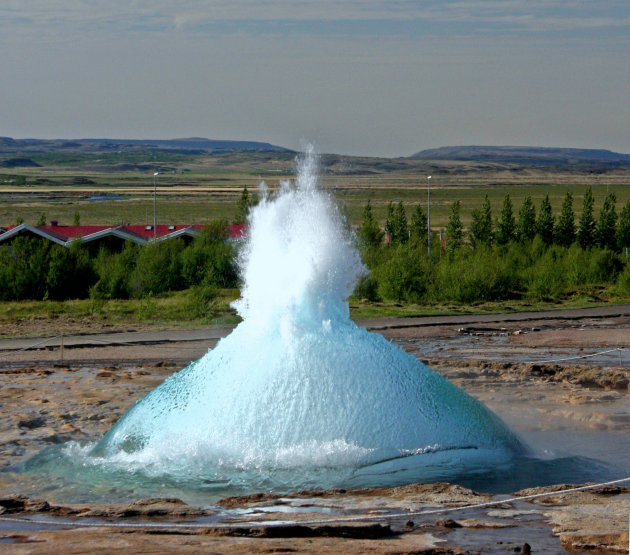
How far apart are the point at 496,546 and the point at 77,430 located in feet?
27.5

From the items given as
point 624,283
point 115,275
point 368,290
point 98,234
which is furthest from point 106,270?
point 624,283

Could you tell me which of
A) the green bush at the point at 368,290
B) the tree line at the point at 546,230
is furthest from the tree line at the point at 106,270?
the tree line at the point at 546,230

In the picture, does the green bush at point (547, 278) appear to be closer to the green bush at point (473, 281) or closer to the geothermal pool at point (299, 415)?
the green bush at point (473, 281)

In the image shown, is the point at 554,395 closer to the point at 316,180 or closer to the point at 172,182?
the point at 316,180

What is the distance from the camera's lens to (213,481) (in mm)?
12594

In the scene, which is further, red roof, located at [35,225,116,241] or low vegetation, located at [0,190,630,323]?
red roof, located at [35,225,116,241]

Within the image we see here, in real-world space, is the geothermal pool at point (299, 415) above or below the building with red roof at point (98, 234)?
below

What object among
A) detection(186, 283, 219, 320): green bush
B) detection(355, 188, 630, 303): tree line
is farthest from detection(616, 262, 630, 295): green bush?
detection(186, 283, 219, 320): green bush

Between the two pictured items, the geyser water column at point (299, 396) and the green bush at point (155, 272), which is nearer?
the geyser water column at point (299, 396)

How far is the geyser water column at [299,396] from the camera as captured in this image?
12.9 metres

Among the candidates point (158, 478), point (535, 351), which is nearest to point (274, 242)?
point (158, 478)

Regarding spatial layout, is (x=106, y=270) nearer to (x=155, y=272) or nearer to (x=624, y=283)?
(x=155, y=272)

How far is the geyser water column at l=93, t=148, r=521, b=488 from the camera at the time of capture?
1288 cm

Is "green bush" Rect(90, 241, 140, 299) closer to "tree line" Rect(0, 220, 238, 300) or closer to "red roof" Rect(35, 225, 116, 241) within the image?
"tree line" Rect(0, 220, 238, 300)
